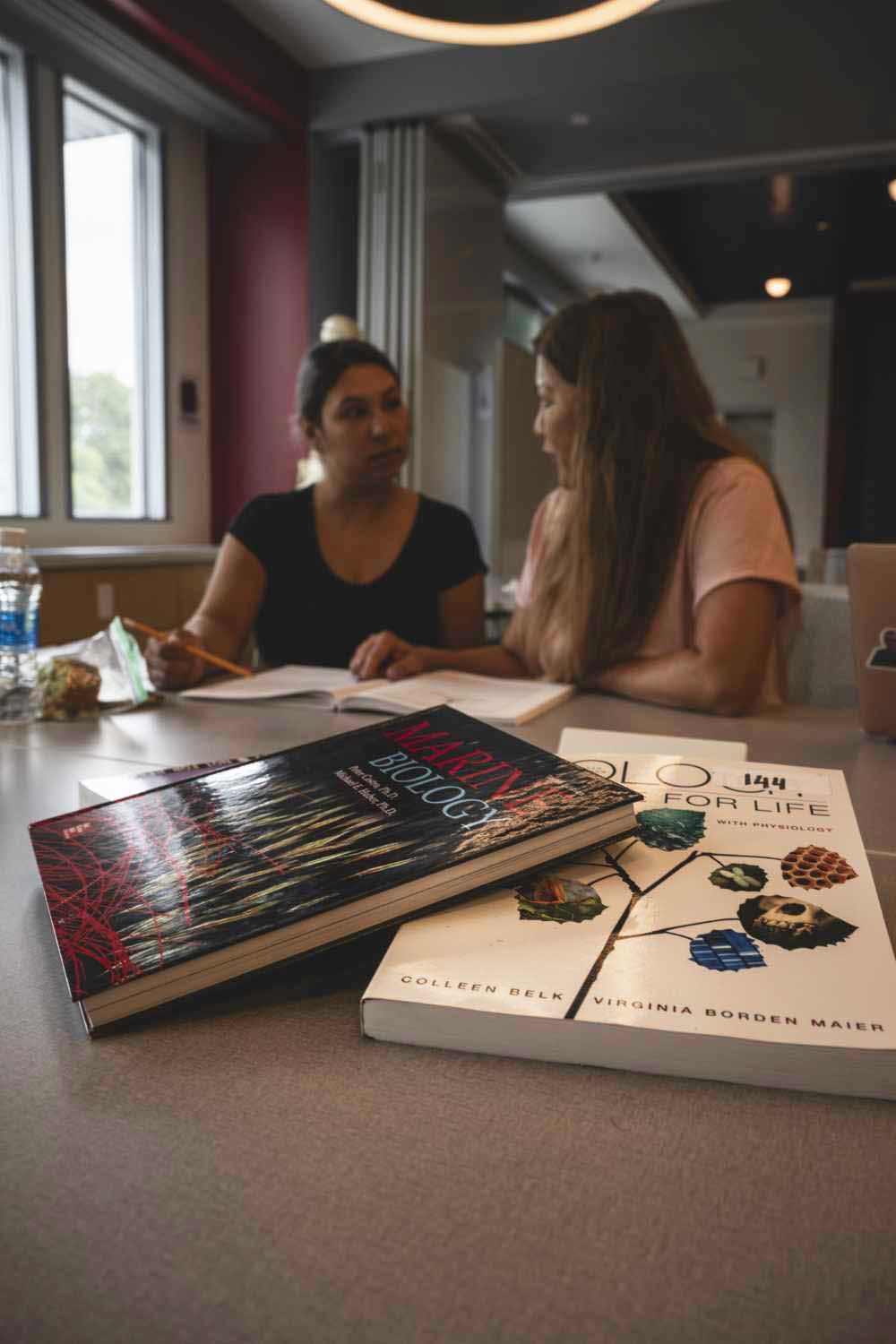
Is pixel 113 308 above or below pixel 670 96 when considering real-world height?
below

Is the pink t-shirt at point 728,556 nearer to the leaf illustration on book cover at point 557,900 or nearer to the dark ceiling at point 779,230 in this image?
the leaf illustration on book cover at point 557,900

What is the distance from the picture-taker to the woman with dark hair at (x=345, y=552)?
194 cm

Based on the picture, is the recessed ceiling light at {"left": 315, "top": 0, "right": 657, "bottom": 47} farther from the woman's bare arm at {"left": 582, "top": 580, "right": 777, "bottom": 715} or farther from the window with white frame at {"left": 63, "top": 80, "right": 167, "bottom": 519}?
the window with white frame at {"left": 63, "top": 80, "right": 167, "bottom": 519}

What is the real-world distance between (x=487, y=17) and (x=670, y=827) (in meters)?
1.21

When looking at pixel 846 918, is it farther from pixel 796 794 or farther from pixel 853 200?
pixel 853 200

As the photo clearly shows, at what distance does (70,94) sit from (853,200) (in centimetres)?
439

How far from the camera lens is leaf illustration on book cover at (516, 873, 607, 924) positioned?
473 mm

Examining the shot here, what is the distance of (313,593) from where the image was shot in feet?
6.39

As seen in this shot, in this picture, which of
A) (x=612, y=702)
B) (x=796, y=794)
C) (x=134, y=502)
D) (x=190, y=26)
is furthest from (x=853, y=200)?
(x=796, y=794)

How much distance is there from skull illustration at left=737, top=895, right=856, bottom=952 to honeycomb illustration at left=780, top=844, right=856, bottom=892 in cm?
2

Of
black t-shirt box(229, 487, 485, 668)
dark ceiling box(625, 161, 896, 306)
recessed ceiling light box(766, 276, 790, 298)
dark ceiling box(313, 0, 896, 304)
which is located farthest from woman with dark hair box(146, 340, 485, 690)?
recessed ceiling light box(766, 276, 790, 298)

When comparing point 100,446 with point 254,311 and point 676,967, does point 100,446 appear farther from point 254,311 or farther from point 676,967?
point 676,967

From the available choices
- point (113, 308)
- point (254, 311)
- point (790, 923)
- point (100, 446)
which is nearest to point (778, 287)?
point (254, 311)

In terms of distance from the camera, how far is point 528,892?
500mm
